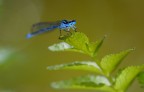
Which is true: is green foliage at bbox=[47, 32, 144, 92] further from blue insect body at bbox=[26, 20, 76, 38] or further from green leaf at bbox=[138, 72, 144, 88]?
blue insect body at bbox=[26, 20, 76, 38]

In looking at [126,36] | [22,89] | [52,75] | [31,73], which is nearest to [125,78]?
[31,73]

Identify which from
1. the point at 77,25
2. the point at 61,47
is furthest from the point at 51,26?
the point at 77,25

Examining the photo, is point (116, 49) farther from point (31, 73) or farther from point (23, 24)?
point (31, 73)

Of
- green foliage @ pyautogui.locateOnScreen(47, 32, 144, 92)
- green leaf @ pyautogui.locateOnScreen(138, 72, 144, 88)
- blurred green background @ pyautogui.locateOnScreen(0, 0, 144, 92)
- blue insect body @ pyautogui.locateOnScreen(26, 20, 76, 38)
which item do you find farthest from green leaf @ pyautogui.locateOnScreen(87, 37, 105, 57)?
blurred green background @ pyautogui.locateOnScreen(0, 0, 144, 92)

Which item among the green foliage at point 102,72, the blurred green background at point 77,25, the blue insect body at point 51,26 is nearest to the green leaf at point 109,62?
the green foliage at point 102,72

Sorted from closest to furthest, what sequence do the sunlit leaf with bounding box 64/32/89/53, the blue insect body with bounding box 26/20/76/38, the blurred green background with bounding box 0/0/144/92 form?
1. the sunlit leaf with bounding box 64/32/89/53
2. the blue insect body with bounding box 26/20/76/38
3. the blurred green background with bounding box 0/0/144/92

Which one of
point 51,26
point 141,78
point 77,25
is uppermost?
point 77,25

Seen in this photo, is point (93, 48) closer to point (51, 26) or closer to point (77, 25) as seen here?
point (51, 26)
